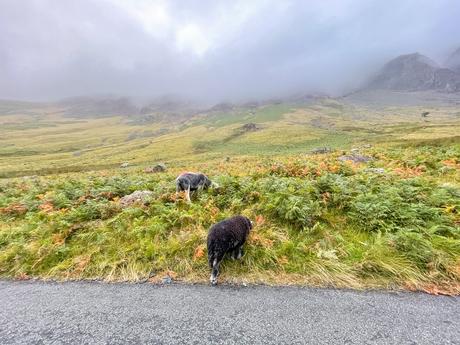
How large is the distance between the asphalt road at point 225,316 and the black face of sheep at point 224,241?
2.00ft

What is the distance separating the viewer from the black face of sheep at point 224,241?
6.42m

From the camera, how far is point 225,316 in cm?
500

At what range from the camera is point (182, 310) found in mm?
5246

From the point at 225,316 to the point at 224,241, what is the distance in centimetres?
185

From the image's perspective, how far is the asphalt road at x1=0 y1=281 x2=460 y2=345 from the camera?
4.49m

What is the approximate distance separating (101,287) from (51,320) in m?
1.23

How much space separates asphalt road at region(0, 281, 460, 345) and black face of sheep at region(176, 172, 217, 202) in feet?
18.4

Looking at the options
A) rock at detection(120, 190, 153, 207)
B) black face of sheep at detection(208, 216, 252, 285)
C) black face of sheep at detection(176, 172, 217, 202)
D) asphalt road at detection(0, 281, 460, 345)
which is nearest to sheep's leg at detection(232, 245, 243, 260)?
black face of sheep at detection(208, 216, 252, 285)

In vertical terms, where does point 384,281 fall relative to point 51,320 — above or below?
below

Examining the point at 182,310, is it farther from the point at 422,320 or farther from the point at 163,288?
the point at 422,320

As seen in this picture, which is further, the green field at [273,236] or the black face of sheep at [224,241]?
the black face of sheep at [224,241]

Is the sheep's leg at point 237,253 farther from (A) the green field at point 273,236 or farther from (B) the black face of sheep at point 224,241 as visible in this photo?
(A) the green field at point 273,236

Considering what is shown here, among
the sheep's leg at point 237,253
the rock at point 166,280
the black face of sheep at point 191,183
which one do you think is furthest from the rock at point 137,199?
the sheep's leg at point 237,253

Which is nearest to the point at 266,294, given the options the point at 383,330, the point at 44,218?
the point at 383,330
